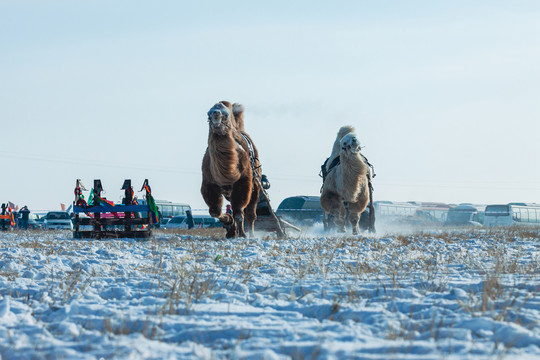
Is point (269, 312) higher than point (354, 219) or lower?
lower

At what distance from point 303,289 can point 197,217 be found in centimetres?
4802

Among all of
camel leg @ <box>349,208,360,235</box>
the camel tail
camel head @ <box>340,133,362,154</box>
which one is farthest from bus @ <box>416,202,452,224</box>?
camel head @ <box>340,133,362,154</box>

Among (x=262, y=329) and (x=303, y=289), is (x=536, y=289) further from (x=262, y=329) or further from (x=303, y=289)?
(x=262, y=329)

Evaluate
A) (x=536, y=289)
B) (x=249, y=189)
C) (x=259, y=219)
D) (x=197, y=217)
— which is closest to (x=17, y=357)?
(x=536, y=289)

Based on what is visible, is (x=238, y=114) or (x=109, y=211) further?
(x=109, y=211)

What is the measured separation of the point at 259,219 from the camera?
15.5m

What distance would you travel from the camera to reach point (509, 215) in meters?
52.2

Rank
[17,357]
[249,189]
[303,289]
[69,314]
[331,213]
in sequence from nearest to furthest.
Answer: [17,357], [69,314], [303,289], [249,189], [331,213]

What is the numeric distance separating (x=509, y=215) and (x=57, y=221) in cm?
3287

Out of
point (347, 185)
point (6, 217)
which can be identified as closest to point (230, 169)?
point (347, 185)

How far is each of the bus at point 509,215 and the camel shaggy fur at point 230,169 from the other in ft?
133

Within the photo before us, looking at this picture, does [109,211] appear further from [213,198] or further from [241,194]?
[241,194]

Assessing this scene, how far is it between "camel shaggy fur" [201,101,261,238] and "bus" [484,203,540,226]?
4058 cm

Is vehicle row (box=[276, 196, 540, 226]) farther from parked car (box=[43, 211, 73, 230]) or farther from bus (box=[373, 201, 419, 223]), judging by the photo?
parked car (box=[43, 211, 73, 230])
